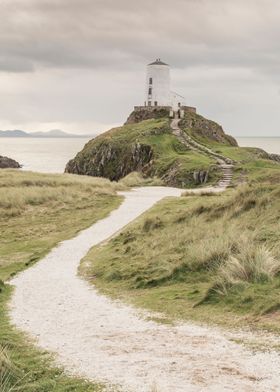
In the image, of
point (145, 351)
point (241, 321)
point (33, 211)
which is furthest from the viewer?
point (33, 211)

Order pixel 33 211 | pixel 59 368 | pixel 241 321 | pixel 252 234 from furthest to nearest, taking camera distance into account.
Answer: pixel 33 211, pixel 252 234, pixel 241 321, pixel 59 368

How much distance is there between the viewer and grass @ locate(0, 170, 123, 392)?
9.23 m

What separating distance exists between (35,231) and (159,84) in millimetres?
68296

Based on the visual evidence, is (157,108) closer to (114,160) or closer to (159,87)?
(159,87)

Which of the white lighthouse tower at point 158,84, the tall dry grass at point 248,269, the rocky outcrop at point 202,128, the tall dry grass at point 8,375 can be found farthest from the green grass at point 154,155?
the tall dry grass at point 8,375

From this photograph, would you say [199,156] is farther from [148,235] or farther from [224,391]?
[224,391]

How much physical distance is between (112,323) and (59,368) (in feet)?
10.3

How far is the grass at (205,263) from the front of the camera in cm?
1322

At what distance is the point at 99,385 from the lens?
8.83 metres

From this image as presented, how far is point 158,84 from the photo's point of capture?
309ft

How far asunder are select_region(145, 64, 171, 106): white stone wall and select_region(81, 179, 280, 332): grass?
226 feet

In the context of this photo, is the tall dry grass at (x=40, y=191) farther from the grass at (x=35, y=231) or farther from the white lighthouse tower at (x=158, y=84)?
the white lighthouse tower at (x=158, y=84)

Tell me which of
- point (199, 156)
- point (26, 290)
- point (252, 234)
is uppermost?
point (199, 156)

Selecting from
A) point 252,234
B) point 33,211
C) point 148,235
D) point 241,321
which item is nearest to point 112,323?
point 241,321
